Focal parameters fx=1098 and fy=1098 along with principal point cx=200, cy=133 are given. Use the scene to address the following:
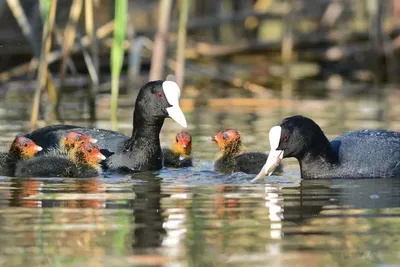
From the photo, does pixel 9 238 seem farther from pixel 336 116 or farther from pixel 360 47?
pixel 360 47

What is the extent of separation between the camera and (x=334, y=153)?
22.7 ft

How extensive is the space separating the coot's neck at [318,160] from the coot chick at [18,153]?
5.70 feet

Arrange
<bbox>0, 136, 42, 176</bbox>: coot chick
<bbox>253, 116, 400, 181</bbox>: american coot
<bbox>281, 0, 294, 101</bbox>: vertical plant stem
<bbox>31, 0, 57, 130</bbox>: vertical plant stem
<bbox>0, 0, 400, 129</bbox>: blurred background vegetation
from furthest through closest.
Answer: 1. <bbox>281, 0, 294, 101</bbox>: vertical plant stem
2. <bbox>0, 0, 400, 129</bbox>: blurred background vegetation
3. <bbox>31, 0, 57, 130</bbox>: vertical plant stem
4. <bbox>0, 136, 42, 176</bbox>: coot chick
5. <bbox>253, 116, 400, 181</bbox>: american coot

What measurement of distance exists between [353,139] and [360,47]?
8049mm

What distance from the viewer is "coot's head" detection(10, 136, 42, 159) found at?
280 inches

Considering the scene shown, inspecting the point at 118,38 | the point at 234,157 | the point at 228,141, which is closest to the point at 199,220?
the point at 234,157

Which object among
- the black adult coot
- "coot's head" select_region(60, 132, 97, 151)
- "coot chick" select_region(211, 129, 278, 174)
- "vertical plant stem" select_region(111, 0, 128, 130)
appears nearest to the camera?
"coot's head" select_region(60, 132, 97, 151)

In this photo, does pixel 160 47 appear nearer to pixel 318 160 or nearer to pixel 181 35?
pixel 181 35

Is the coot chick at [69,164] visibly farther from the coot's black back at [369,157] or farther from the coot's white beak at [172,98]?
the coot's black back at [369,157]

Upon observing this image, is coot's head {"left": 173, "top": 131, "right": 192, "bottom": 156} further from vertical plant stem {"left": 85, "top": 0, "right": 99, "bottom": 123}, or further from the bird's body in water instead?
vertical plant stem {"left": 85, "top": 0, "right": 99, "bottom": 123}

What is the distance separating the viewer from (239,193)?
621 centimetres

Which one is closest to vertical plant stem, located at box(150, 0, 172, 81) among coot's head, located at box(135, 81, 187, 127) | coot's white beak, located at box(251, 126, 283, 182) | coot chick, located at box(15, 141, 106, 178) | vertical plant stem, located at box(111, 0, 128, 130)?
vertical plant stem, located at box(111, 0, 128, 130)

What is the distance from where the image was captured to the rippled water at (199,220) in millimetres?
4324

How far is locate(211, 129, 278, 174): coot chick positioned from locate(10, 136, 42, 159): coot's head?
1.23m
